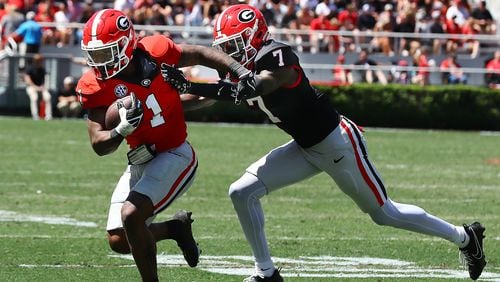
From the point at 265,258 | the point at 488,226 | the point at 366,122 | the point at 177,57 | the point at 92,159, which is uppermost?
the point at 177,57

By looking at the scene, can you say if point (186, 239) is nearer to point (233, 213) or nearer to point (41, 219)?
point (41, 219)

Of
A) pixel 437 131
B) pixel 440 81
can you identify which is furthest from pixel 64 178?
pixel 440 81

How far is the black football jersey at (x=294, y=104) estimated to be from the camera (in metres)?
6.71

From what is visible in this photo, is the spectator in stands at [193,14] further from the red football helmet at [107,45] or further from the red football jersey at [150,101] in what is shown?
the red football helmet at [107,45]

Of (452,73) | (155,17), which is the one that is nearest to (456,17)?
(452,73)

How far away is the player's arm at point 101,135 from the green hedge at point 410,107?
1466 cm

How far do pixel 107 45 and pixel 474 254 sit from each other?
253 cm

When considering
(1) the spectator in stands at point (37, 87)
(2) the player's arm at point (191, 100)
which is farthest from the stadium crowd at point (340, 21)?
(2) the player's arm at point (191, 100)

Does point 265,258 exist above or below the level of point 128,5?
above

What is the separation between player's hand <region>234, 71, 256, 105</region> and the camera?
6.46 metres

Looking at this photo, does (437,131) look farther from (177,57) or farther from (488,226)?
(177,57)

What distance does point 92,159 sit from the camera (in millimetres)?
14508

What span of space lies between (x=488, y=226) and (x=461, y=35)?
13404mm

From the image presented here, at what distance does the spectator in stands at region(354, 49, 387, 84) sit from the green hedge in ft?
2.38
